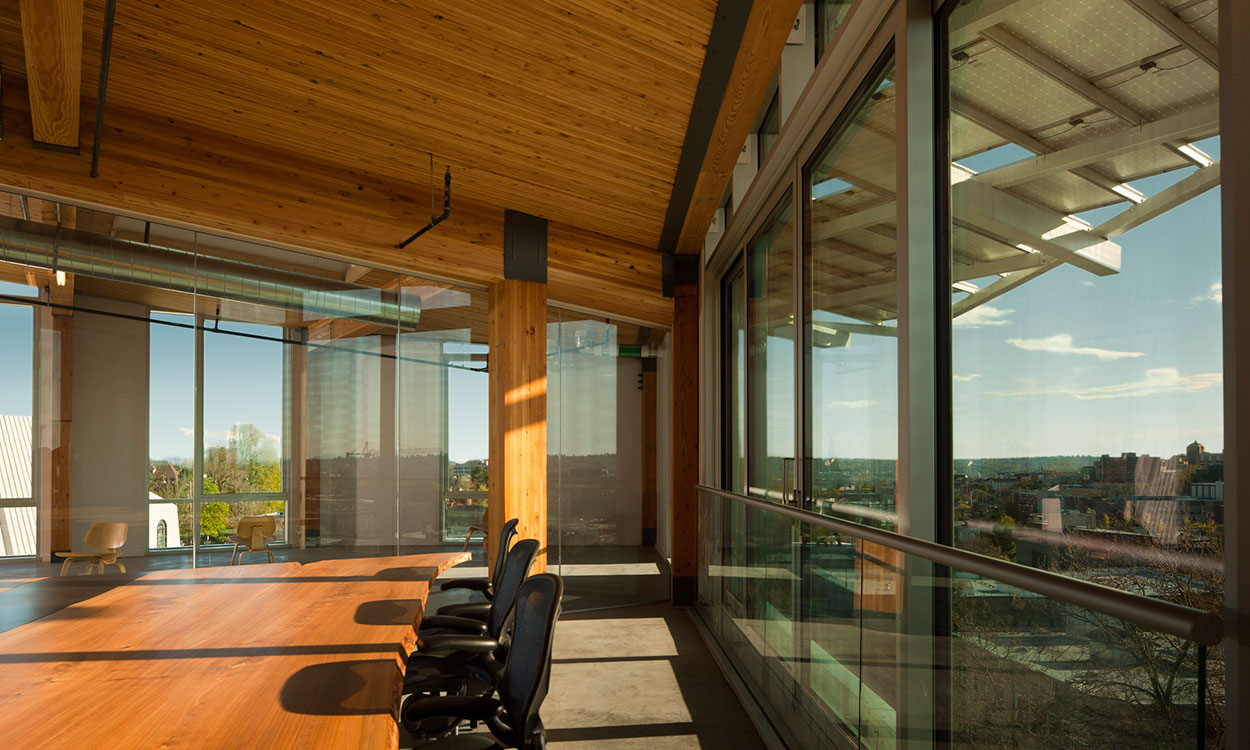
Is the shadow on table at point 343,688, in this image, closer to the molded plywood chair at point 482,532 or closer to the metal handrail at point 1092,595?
the metal handrail at point 1092,595

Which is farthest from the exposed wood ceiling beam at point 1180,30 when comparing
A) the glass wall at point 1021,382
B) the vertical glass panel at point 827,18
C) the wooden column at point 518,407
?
the wooden column at point 518,407

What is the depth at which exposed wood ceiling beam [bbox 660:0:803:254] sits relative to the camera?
3504 millimetres

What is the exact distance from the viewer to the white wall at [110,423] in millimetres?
5418

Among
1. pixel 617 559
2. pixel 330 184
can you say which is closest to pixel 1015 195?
pixel 330 184

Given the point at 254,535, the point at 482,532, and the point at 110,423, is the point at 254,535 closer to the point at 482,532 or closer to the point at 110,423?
the point at 110,423

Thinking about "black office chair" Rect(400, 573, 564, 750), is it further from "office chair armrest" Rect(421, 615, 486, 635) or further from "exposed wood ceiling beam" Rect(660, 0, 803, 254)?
"exposed wood ceiling beam" Rect(660, 0, 803, 254)

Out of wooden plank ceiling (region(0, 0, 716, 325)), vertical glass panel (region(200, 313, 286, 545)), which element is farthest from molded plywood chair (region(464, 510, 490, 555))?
wooden plank ceiling (region(0, 0, 716, 325))

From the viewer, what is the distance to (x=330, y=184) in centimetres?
619

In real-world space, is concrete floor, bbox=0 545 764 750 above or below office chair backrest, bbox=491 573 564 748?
below

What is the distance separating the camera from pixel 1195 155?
163 cm

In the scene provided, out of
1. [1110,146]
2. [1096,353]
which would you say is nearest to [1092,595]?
[1096,353]

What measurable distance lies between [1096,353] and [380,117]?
188 inches

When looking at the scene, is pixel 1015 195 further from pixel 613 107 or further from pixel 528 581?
pixel 613 107

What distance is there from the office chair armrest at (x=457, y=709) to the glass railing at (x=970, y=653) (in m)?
1.24
